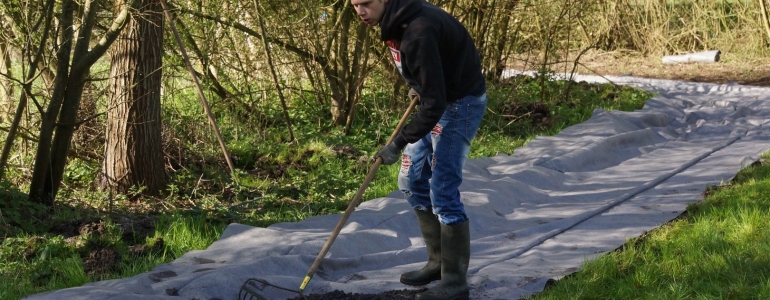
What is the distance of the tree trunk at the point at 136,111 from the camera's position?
6164 millimetres

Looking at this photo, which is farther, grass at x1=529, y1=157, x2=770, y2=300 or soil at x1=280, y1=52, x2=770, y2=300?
soil at x1=280, y1=52, x2=770, y2=300

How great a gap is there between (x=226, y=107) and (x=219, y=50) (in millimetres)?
589

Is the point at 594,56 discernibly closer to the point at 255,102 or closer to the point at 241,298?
the point at 255,102

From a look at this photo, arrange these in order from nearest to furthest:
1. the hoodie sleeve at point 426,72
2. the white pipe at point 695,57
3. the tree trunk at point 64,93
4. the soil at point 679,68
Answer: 1. the hoodie sleeve at point 426,72
2. the tree trunk at point 64,93
3. the soil at point 679,68
4. the white pipe at point 695,57

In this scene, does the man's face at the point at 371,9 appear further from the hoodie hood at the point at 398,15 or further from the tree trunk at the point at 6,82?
the tree trunk at the point at 6,82

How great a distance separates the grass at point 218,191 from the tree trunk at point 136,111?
20cm

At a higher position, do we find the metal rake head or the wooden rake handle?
the wooden rake handle

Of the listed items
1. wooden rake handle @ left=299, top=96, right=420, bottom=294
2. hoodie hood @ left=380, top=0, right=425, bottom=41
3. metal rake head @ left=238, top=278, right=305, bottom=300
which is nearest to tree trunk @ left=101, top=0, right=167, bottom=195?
metal rake head @ left=238, top=278, right=305, bottom=300

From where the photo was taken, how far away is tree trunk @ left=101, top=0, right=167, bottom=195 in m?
6.16

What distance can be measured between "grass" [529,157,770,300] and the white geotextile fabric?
164mm

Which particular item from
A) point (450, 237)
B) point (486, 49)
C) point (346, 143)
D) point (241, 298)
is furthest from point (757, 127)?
point (241, 298)

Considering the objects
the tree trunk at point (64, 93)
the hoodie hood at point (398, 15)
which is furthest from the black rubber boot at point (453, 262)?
the tree trunk at point (64, 93)

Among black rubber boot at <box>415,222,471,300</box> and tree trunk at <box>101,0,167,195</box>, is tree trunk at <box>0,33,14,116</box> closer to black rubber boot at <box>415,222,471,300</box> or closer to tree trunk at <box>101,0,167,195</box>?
tree trunk at <box>101,0,167,195</box>

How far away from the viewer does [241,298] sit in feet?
13.1
